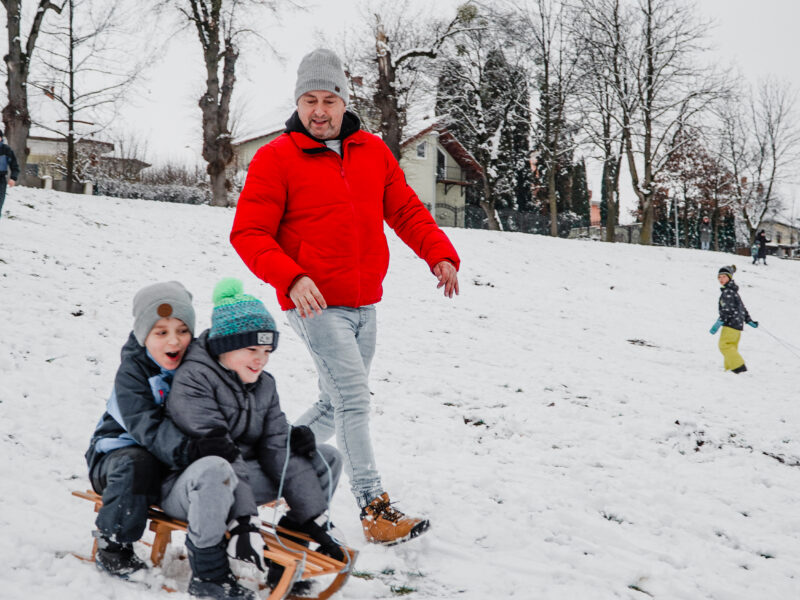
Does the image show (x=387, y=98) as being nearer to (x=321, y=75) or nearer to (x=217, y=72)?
(x=217, y=72)

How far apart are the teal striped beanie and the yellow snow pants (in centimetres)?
788

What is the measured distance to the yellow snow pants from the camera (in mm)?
8438

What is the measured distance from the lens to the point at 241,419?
2.46 metres

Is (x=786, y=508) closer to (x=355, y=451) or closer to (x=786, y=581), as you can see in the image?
A: (x=786, y=581)

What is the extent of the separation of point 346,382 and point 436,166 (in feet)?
126

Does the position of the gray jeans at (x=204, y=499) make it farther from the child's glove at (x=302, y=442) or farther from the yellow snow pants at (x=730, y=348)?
the yellow snow pants at (x=730, y=348)

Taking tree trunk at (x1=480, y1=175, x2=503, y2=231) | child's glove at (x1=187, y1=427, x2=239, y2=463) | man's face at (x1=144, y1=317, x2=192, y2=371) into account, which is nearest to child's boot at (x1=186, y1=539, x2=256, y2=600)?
child's glove at (x1=187, y1=427, x2=239, y2=463)

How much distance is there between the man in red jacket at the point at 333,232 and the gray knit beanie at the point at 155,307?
1.34 feet

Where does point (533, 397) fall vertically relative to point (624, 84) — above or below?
below

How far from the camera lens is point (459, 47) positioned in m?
32.8

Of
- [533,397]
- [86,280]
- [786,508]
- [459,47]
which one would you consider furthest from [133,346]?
[459,47]

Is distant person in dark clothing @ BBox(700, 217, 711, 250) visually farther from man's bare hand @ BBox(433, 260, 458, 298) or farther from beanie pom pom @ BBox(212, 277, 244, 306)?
beanie pom pom @ BBox(212, 277, 244, 306)

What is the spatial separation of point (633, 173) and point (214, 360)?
28.9 metres

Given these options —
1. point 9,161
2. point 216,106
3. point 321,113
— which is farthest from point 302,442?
point 216,106
